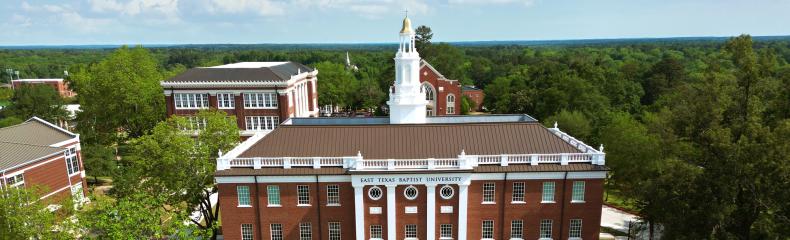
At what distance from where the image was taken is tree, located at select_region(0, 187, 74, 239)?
24.6 m

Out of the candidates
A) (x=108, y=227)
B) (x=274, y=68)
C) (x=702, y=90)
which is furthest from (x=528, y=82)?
(x=108, y=227)

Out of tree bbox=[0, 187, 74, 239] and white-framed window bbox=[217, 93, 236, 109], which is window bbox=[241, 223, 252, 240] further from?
white-framed window bbox=[217, 93, 236, 109]

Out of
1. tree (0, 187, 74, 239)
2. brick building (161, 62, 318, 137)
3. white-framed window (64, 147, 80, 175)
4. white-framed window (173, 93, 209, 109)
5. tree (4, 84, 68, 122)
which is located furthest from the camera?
tree (4, 84, 68, 122)

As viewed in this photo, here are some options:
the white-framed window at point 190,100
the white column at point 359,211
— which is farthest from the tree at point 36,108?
the white column at point 359,211

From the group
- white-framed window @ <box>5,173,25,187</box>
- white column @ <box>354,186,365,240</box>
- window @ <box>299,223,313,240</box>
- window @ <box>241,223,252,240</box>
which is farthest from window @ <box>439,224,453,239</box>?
white-framed window @ <box>5,173,25,187</box>

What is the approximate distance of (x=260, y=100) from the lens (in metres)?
63.6

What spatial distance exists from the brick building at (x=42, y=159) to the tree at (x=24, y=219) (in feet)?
30.6

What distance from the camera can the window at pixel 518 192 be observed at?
94.1ft

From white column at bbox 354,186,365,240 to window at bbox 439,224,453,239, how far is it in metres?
4.79

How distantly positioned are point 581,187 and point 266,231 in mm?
19166

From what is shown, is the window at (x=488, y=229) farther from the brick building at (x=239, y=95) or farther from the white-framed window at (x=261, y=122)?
the white-framed window at (x=261, y=122)

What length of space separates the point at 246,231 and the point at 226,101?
3721cm

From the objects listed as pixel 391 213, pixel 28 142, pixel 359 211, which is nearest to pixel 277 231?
pixel 359 211

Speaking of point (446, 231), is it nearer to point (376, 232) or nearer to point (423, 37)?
point (376, 232)
